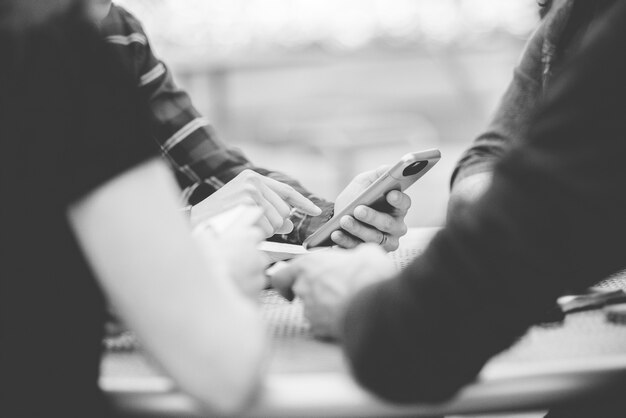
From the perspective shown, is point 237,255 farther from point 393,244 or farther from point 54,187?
point 393,244

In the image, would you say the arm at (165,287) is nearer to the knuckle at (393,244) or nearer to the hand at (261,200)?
the hand at (261,200)

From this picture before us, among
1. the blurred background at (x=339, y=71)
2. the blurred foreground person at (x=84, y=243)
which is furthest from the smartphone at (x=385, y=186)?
the blurred background at (x=339, y=71)

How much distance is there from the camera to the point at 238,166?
1413mm

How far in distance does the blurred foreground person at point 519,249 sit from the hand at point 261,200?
1.07 ft

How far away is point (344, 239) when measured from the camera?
1.15m

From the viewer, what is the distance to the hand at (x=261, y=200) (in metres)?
1.00

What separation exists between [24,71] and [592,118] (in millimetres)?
470

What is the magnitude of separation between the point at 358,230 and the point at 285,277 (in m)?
0.30

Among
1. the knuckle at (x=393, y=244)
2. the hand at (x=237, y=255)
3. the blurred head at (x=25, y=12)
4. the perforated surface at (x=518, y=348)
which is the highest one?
the blurred head at (x=25, y=12)

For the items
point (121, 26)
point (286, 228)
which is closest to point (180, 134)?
point (121, 26)

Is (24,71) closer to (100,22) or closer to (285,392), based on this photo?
(285,392)

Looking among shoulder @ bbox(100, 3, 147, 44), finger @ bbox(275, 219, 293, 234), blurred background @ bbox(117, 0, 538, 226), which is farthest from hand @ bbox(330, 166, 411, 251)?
blurred background @ bbox(117, 0, 538, 226)

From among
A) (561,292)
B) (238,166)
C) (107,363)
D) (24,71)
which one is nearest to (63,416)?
(107,363)

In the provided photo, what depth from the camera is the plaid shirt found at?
1.40 metres
